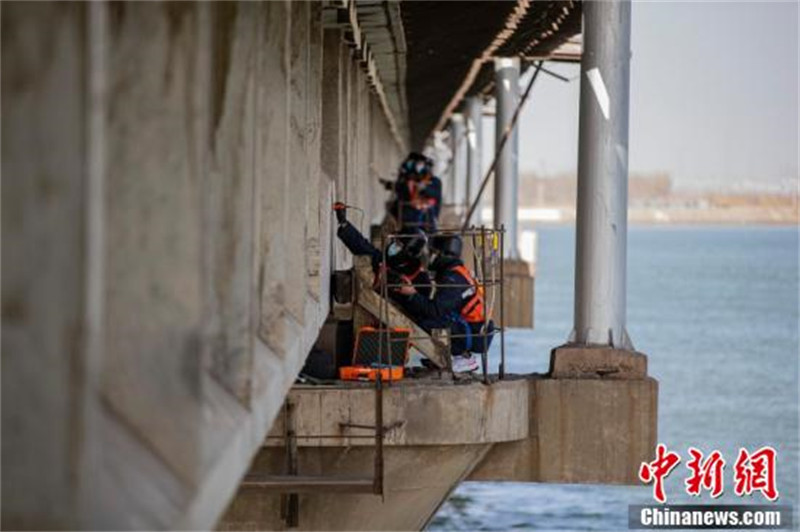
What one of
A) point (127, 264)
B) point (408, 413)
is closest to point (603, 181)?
point (408, 413)

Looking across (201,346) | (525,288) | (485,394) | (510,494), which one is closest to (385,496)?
(485,394)

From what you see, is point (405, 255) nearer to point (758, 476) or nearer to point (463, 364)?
point (463, 364)

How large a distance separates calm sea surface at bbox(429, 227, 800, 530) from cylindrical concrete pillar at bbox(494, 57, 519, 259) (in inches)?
209

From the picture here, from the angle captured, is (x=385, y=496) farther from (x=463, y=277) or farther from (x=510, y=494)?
(x=510, y=494)

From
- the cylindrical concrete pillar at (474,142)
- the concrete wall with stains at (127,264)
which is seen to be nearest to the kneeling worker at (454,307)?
the concrete wall with stains at (127,264)

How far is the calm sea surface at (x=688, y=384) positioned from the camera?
143 feet

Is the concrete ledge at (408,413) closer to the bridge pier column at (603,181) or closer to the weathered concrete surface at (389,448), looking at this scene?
the weathered concrete surface at (389,448)

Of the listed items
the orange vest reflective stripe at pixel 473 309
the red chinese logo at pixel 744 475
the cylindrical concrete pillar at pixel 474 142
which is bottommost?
the red chinese logo at pixel 744 475

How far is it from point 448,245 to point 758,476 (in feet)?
74.9

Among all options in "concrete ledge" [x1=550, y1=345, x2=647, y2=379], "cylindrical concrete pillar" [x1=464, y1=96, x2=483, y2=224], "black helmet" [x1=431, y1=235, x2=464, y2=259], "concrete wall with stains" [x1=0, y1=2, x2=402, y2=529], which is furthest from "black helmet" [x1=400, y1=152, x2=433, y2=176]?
"concrete wall with stains" [x1=0, y1=2, x2=402, y2=529]

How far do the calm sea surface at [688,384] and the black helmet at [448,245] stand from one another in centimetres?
2145

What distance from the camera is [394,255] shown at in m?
15.9

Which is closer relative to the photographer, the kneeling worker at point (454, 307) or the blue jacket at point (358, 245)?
the blue jacket at point (358, 245)

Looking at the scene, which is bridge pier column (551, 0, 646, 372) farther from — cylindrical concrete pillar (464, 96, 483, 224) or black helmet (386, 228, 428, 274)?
cylindrical concrete pillar (464, 96, 483, 224)
